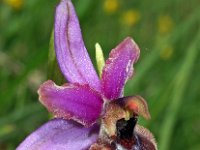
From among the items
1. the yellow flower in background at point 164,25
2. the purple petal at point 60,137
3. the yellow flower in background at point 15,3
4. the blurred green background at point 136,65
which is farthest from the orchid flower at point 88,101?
the yellow flower in background at point 164,25

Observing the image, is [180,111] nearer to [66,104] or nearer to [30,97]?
[30,97]

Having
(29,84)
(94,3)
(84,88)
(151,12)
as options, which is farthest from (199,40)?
(151,12)

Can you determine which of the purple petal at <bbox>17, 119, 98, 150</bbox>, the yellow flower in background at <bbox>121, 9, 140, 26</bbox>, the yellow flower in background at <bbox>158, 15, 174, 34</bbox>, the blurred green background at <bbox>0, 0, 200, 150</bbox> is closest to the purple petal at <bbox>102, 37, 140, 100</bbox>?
the purple petal at <bbox>17, 119, 98, 150</bbox>

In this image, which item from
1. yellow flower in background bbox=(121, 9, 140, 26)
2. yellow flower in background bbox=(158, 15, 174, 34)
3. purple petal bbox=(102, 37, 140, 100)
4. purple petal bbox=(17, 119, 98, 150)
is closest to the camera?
purple petal bbox=(17, 119, 98, 150)

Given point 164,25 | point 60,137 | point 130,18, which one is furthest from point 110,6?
point 60,137

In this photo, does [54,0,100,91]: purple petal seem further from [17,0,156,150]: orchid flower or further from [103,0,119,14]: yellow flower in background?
[103,0,119,14]: yellow flower in background

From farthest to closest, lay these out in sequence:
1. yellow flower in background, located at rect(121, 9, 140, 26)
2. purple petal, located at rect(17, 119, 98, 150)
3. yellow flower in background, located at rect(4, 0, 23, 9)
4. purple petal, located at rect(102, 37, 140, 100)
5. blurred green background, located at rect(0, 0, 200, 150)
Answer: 1. yellow flower in background, located at rect(121, 9, 140, 26)
2. yellow flower in background, located at rect(4, 0, 23, 9)
3. blurred green background, located at rect(0, 0, 200, 150)
4. purple petal, located at rect(102, 37, 140, 100)
5. purple petal, located at rect(17, 119, 98, 150)
